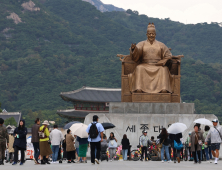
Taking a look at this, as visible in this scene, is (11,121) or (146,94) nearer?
(146,94)

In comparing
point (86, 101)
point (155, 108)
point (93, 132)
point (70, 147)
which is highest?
point (86, 101)

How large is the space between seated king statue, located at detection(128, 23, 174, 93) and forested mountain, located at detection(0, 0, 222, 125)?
45184 mm

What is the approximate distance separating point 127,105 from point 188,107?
73.4 inches

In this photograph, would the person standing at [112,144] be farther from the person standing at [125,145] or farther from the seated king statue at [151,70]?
the seated king statue at [151,70]

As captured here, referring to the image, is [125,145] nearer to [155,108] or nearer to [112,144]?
[112,144]

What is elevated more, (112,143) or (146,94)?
(146,94)

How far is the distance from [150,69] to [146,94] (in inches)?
31.4

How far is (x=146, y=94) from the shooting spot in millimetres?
14422

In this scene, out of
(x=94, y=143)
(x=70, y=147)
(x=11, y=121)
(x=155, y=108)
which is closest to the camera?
(x=94, y=143)

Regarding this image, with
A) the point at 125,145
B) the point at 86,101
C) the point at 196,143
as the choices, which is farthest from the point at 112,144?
the point at 86,101

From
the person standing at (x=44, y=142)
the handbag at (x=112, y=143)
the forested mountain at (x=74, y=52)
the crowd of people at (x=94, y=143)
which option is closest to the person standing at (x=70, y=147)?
the crowd of people at (x=94, y=143)

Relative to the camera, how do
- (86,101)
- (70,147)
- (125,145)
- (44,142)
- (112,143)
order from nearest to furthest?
A: (44,142) < (70,147) < (125,145) < (112,143) < (86,101)

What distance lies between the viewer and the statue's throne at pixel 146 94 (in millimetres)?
14422

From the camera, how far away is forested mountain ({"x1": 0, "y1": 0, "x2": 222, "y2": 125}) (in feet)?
227
